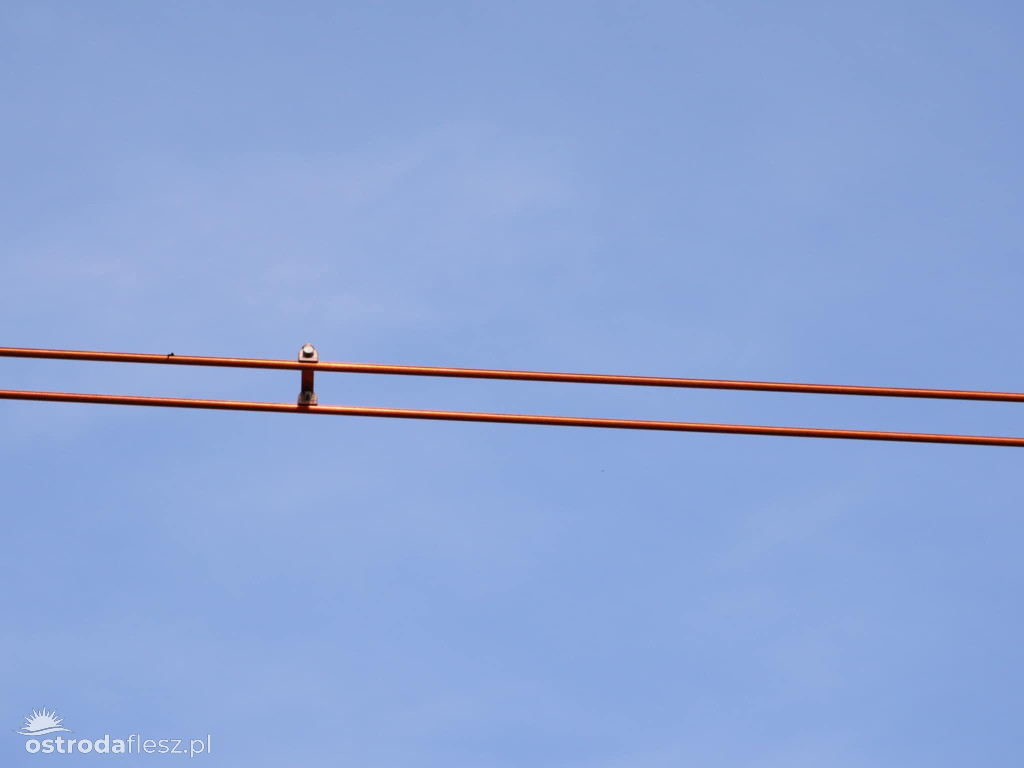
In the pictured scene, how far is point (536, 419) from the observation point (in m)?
11.9

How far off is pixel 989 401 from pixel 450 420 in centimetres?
349

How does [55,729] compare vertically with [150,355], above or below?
above

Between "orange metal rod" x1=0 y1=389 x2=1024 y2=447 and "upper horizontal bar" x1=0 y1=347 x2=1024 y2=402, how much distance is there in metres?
0.25

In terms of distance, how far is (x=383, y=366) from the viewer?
12.1 m

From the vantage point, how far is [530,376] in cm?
1201

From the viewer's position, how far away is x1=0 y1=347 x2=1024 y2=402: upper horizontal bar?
11977 mm

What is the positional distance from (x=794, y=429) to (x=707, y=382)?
2.16ft

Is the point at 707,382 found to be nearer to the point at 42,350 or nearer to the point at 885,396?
the point at 885,396

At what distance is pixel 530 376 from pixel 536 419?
0.29 metres

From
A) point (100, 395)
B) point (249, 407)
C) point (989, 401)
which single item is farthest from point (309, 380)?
point (989, 401)

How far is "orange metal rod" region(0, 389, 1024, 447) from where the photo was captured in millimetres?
11945

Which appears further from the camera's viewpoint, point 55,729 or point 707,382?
point 55,729

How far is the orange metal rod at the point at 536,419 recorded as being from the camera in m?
11.9

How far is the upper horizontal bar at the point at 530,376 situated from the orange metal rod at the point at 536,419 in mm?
247
